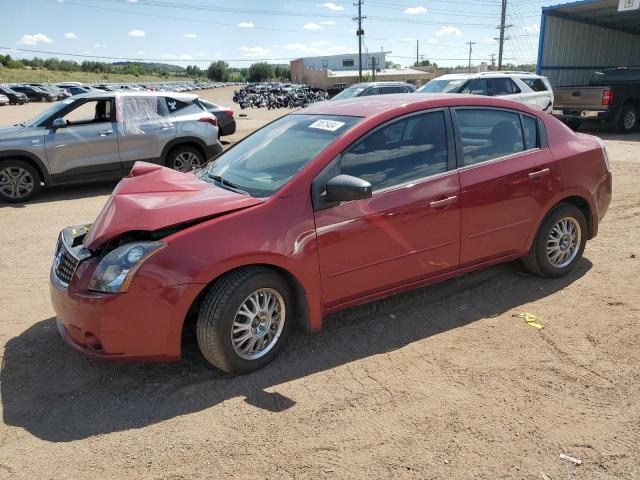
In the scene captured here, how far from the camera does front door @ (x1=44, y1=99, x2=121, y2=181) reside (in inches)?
331

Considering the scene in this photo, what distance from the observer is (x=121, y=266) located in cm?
288

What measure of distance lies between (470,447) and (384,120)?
2.16 meters

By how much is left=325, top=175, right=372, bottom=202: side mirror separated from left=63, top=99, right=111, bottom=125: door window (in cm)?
699

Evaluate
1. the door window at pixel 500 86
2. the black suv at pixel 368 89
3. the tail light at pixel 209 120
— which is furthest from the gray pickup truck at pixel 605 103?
the tail light at pixel 209 120

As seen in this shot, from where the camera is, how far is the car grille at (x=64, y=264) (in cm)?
315

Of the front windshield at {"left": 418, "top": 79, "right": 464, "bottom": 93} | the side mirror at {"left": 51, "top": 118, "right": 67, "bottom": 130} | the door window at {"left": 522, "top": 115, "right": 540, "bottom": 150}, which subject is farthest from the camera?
the front windshield at {"left": 418, "top": 79, "right": 464, "bottom": 93}

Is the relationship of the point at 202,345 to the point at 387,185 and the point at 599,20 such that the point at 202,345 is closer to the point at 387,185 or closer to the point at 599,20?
the point at 387,185

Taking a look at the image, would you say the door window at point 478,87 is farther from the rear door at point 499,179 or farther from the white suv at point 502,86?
the rear door at point 499,179

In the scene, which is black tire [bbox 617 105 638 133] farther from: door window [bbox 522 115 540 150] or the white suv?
door window [bbox 522 115 540 150]

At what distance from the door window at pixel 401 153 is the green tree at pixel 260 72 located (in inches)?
5527

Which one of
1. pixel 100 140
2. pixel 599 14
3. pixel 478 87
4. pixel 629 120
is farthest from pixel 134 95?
pixel 599 14

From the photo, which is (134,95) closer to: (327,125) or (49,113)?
(49,113)

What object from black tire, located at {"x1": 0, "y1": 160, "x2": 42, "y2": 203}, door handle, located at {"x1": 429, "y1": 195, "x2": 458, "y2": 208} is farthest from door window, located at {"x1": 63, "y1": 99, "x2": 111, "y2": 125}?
door handle, located at {"x1": 429, "y1": 195, "x2": 458, "y2": 208}

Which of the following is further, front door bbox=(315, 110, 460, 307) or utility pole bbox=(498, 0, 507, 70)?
utility pole bbox=(498, 0, 507, 70)
